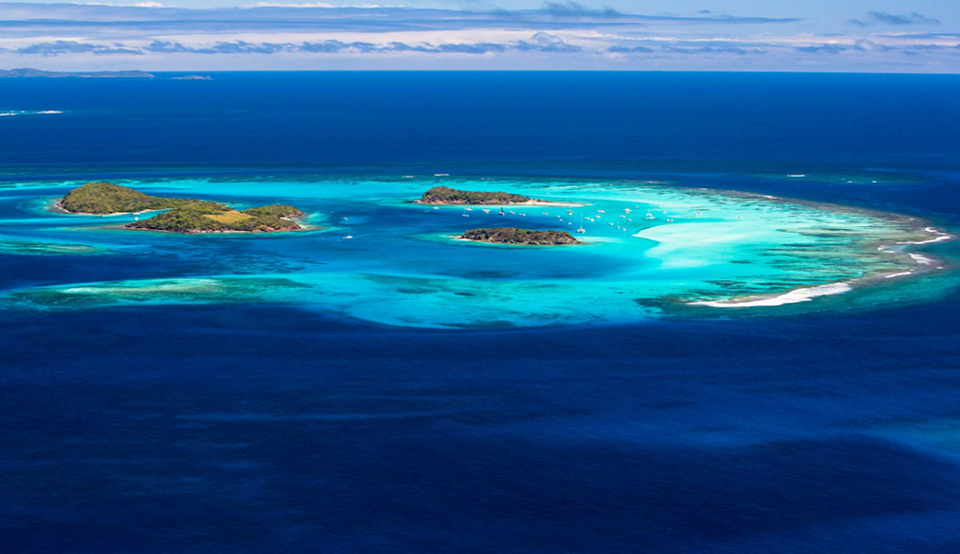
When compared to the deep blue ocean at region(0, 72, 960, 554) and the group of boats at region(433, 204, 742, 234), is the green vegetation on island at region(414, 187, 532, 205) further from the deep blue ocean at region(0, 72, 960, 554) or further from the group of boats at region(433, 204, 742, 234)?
the deep blue ocean at region(0, 72, 960, 554)

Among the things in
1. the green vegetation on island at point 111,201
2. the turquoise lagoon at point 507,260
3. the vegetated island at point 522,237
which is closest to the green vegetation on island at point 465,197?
the turquoise lagoon at point 507,260

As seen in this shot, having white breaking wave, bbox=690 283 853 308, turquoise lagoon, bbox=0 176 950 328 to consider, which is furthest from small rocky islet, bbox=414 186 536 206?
white breaking wave, bbox=690 283 853 308

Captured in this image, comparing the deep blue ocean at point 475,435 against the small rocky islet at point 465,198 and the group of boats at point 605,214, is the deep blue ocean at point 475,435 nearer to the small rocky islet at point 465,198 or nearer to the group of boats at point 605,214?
the group of boats at point 605,214

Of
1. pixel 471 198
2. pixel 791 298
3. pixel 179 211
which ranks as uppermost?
pixel 471 198

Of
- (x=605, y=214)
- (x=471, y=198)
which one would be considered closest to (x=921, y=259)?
(x=605, y=214)

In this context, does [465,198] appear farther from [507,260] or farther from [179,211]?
[507,260]

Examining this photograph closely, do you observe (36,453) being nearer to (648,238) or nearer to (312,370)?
(312,370)
